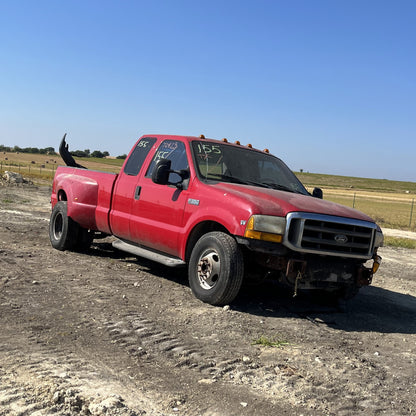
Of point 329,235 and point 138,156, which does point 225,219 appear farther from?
point 138,156

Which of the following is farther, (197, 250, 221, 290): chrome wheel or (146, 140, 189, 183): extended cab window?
(146, 140, 189, 183): extended cab window

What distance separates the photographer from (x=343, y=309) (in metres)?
6.38

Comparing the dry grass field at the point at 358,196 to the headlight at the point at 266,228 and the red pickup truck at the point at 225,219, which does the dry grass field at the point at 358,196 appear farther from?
the headlight at the point at 266,228

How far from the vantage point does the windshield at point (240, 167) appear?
6.56m

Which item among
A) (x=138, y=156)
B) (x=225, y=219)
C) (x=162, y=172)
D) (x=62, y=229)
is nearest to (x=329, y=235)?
(x=225, y=219)

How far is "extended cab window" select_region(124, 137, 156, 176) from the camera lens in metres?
7.39

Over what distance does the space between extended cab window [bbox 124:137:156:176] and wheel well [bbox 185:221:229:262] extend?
5.46 feet

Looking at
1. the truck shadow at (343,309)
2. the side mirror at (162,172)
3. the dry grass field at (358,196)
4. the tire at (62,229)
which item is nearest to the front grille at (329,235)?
the truck shadow at (343,309)

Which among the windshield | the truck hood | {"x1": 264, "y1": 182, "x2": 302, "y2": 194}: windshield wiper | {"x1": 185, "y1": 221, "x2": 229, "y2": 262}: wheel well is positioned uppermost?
the windshield

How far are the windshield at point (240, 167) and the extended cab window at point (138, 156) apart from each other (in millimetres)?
920

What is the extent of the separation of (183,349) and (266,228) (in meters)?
1.63

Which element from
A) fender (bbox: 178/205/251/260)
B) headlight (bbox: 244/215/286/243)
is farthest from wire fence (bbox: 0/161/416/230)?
headlight (bbox: 244/215/286/243)

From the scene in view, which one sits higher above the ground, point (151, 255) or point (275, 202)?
point (275, 202)

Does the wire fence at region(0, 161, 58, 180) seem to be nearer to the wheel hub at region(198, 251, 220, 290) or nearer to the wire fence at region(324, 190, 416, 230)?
the wire fence at region(324, 190, 416, 230)
